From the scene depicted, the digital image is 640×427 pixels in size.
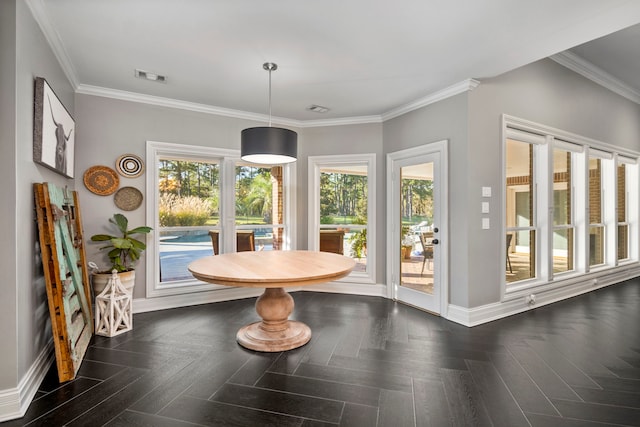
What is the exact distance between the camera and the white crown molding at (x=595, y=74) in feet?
13.2

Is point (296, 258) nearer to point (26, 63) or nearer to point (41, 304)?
point (41, 304)

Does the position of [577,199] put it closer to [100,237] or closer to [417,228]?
[417,228]

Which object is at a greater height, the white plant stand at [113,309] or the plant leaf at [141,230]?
the plant leaf at [141,230]

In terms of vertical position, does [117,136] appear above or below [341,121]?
below

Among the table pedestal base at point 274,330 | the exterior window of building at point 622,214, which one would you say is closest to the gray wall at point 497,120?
the exterior window of building at point 622,214

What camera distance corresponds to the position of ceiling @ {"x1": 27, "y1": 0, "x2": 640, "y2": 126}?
7.05ft

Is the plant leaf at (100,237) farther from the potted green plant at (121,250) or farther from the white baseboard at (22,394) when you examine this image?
the white baseboard at (22,394)

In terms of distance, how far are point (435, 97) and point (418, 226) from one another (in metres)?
1.51

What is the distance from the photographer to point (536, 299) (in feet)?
12.7

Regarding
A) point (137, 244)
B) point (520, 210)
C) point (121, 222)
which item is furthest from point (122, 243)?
point (520, 210)

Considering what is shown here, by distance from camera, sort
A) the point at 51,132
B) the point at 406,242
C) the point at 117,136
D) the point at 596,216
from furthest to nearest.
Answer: the point at 596,216
the point at 406,242
the point at 117,136
the point at 51,132

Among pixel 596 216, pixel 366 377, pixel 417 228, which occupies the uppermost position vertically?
pixel 596 216

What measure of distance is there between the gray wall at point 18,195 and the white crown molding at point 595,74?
512cm

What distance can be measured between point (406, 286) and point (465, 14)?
3.00 metres
